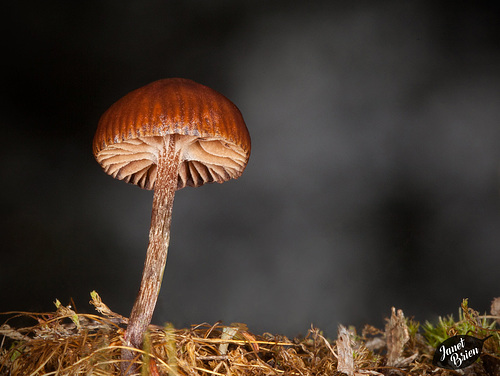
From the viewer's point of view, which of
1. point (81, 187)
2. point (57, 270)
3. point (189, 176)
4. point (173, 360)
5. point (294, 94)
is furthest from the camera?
point (294, 94)

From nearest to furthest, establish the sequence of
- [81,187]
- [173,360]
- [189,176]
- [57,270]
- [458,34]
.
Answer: [173,360] < [189,176] < [57,270] < [81,187] < [458,34]

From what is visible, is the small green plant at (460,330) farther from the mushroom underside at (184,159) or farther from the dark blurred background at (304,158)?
the mushroom underside at (184,159)

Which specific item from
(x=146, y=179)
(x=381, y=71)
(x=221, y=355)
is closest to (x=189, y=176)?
(x=146, y=179)

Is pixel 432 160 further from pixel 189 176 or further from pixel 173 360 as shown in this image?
pixel 173 360

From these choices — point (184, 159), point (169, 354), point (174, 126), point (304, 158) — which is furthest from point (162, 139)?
point (304, 158)

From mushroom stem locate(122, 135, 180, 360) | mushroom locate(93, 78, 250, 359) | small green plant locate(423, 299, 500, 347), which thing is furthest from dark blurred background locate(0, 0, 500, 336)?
mushroom stem locate(122, 135, 180, 360)

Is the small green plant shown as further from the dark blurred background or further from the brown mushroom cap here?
the brown mushroom cap

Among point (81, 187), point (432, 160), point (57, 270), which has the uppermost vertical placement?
point (432, 160)
